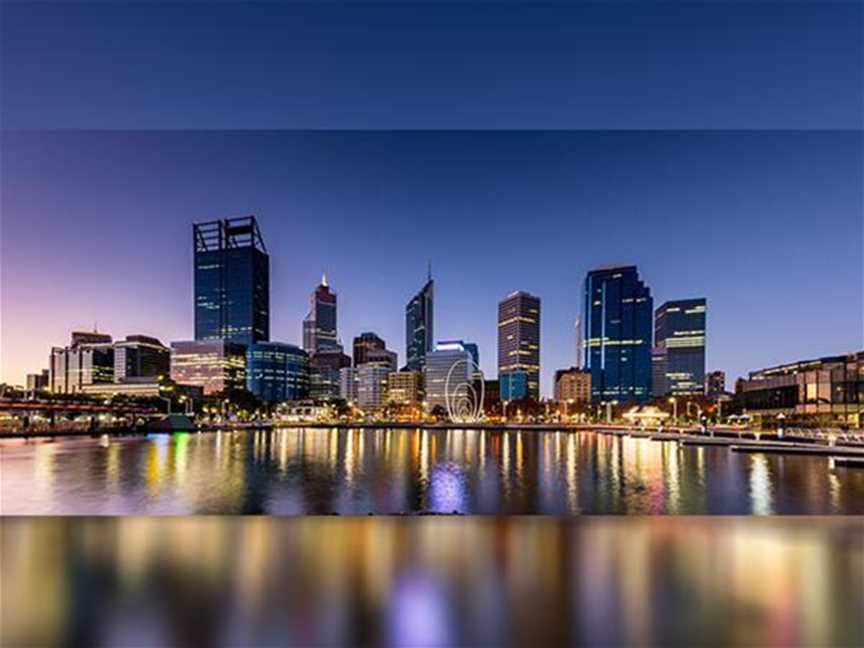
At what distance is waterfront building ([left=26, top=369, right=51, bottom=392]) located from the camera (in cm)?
4950

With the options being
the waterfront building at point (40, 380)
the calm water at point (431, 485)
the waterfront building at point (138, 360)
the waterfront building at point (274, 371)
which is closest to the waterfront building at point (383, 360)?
the waterfront building at point (274, 371)

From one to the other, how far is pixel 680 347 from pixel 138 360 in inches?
2870

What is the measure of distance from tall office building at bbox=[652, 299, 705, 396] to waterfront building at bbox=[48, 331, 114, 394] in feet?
235

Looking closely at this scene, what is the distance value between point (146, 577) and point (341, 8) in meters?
5.36

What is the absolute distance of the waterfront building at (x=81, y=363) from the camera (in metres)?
50.9

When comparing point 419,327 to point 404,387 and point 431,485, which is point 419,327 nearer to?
point 404,387

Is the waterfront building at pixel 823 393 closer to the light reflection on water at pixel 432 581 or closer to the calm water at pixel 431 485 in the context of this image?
the calm water at pixel 431 485

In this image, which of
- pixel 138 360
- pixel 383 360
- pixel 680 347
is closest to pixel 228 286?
pixel 138 360

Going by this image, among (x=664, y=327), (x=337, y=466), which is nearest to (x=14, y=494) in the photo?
(x=337, y=466)

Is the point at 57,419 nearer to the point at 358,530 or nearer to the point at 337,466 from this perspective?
the point at 337,466

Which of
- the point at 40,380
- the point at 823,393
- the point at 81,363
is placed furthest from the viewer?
the point at 81,363

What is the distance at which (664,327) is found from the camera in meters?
79.4

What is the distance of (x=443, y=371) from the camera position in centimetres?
8625

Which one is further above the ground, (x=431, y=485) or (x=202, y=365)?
(x=202, y=365)
